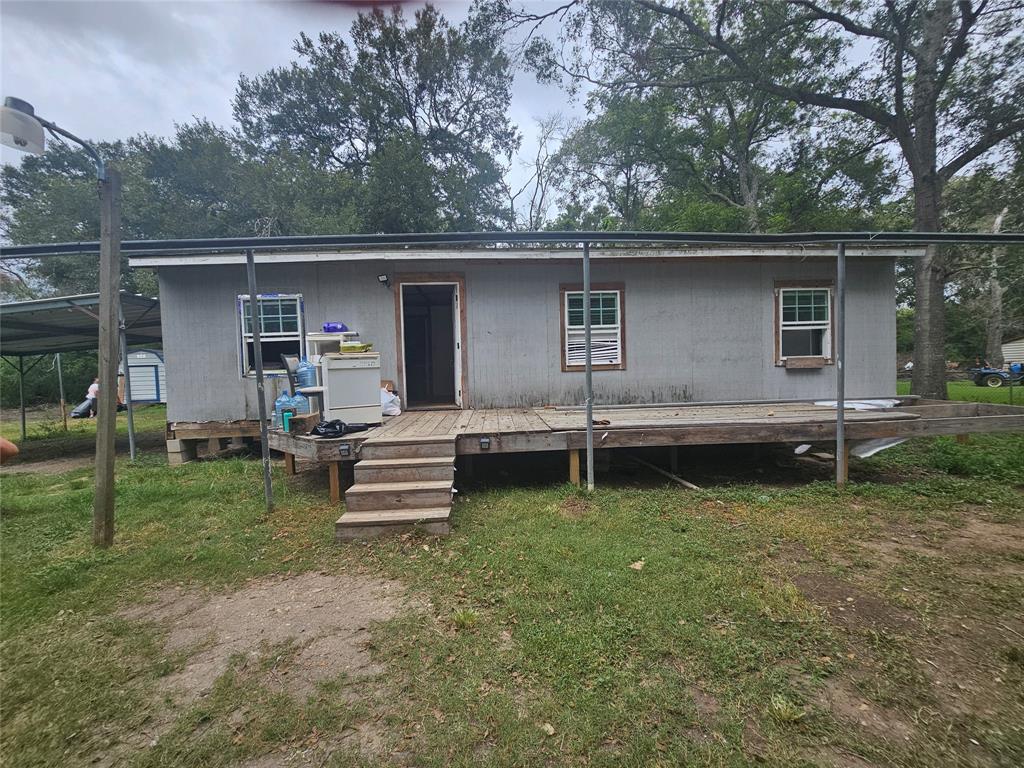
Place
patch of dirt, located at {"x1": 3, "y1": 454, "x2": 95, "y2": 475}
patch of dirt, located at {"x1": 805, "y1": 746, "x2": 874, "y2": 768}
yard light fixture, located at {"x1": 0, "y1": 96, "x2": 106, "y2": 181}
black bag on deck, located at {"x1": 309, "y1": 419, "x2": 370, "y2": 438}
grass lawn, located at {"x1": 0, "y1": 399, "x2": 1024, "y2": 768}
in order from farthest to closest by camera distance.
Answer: patch of dirt, located at {"x1": 3, "y1": 454, "x2": 95, "y2": 475}
black bag on deck, located at {"x1": 309, "y1": 419, "x2": 370, "y2": 438}
yard light fixture, located at {"x1": 0, "y1": 96, "x2": 106, "y2": 181}
grass lawn, located at {"x1": 0, "y1": 399, "x2": 1024, "y2": 768}
patch of dirt, located at {"x1": 805, "y1": 746, "x2": 874, "y2": 768}

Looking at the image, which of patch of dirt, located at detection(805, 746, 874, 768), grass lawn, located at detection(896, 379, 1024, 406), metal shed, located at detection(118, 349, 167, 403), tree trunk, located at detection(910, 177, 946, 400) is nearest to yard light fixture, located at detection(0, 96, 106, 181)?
patch of dirt, located at detection(805, 746, 874, 768)

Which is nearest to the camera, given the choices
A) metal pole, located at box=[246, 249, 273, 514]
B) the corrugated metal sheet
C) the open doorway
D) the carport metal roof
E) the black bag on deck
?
metal pole, located at box=[246, 249, 273, 514]

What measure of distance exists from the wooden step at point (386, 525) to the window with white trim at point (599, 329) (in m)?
4.02

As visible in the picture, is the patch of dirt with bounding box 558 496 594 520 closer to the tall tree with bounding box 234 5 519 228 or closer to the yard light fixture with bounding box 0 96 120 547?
the yard light fixture with bounding box 0 96 120 547

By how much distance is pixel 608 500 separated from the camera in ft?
15.0

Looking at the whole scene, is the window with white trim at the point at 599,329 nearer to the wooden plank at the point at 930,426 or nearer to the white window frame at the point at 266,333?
the wooden plank at the point at 930,426

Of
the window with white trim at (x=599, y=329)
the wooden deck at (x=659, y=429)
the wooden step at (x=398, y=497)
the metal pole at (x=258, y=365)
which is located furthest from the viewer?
the window with white trim at (x=599, y=329)

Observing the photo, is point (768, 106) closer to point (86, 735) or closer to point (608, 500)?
point (608, 500)

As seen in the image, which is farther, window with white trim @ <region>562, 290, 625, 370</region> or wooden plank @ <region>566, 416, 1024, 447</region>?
window with white trim @ <region>562, 290, 625, 370</region>

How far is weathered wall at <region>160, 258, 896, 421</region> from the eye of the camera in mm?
6793

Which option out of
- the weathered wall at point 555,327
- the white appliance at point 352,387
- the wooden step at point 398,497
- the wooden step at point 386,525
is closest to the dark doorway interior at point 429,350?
the weathered wall at point 555,327

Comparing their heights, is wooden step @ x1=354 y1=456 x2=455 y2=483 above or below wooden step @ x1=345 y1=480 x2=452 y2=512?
above

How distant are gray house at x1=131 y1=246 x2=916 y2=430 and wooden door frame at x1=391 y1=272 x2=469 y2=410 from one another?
0.02m

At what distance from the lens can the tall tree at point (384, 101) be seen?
1956 centimetres
